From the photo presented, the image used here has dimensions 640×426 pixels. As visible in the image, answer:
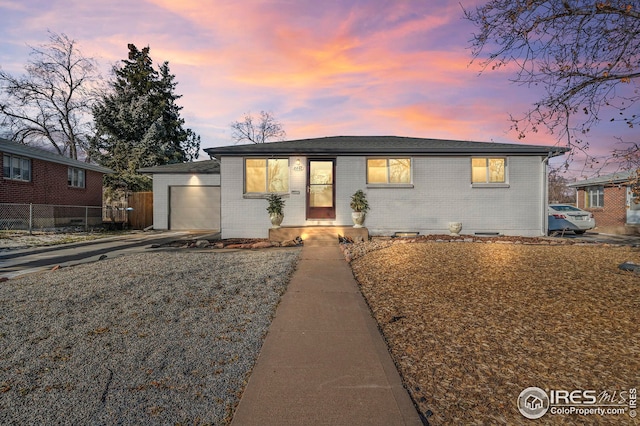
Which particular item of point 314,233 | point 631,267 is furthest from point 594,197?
point 314,233

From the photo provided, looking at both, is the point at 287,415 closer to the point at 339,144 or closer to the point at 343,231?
the point at 343,231

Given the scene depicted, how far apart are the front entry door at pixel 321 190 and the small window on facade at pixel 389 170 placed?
1.40m

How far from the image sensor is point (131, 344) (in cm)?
301

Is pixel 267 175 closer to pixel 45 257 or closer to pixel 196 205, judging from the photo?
pixel 45 257

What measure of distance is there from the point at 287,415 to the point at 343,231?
8488 millimetres

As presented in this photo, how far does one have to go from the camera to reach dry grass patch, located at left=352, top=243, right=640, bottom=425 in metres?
2.30

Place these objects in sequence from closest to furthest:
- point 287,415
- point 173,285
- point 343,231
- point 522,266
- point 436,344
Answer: point 287,415, point 436,344, point 173,285, point 522,266, point 343,231

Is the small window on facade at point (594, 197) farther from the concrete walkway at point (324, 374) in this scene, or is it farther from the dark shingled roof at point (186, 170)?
the concrete walkway at point (324, 374)

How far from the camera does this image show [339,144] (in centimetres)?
1220

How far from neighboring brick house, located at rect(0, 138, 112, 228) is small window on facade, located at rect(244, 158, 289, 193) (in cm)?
1223

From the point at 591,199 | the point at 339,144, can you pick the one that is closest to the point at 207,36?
the point at 339,144

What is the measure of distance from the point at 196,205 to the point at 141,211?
3.92 metres

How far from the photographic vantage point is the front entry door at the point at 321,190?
11.6 meters

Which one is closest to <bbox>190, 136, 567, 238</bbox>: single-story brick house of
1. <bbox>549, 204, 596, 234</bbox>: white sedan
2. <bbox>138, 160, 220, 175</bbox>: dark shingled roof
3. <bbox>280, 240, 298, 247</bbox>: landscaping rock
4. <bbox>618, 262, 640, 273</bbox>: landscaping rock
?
<bbox>280, 240, 298, 247</bbox>: landscaping rock
